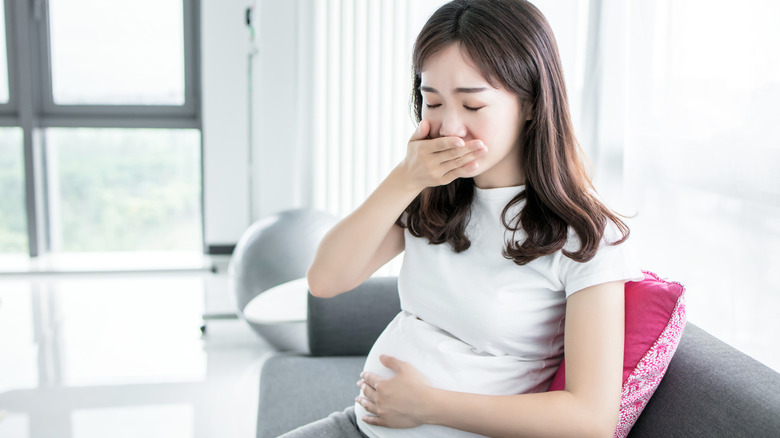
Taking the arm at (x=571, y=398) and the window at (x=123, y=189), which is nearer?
the arm at (x=571, y=398)

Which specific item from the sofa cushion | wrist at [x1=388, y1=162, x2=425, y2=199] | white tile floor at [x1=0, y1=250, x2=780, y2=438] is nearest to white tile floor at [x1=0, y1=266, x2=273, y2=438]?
white tile floor at [x1=0, y1=250, x2=780, y2=438]

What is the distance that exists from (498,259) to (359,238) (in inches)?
10.0

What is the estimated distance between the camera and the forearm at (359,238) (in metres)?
1.13

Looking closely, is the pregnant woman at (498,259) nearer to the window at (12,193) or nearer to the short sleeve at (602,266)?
the short sleeve at (602,266)

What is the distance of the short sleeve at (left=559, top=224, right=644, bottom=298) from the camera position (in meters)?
0.99

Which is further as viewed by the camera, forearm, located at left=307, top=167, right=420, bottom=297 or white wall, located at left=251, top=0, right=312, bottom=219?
white wall, located at left=251, top=0, right=312, bottom=219

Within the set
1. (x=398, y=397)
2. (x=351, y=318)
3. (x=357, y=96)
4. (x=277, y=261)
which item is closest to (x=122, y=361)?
(x=277, y=261)

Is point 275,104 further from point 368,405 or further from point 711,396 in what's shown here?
point 711,396

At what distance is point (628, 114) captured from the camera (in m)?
1.86

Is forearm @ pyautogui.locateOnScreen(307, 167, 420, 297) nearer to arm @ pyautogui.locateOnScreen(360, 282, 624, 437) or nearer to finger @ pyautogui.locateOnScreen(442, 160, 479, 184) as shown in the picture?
finger @ pyautogui.locateOnScreen(442, 160, 479, 184)

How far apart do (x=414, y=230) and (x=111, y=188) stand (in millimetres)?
3567

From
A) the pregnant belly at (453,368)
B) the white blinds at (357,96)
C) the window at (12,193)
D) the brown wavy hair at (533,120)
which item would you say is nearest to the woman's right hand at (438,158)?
the brown wavy hair at (533,120)

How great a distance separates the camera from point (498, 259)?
1099 millimetres

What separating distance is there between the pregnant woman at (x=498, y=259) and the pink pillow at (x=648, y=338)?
71 millimetres
